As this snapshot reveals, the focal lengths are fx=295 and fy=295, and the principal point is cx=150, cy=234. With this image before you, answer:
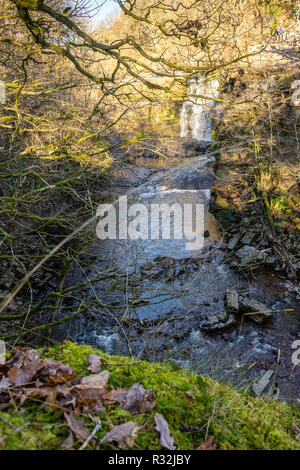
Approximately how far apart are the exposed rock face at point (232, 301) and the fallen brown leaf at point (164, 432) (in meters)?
6.01

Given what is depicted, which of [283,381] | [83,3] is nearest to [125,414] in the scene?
[83,3]

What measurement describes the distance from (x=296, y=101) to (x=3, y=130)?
27.7 ft

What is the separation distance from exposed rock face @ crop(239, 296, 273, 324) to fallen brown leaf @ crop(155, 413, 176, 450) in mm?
6005

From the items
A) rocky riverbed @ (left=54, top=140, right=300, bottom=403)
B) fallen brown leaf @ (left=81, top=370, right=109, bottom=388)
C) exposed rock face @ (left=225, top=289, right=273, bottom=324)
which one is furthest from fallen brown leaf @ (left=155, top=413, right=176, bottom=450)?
exposed rock face @ (left=225, top=289, right=273, bottom=324)

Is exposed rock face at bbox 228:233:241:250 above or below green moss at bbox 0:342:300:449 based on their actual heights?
below

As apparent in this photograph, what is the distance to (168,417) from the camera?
113 centimetres

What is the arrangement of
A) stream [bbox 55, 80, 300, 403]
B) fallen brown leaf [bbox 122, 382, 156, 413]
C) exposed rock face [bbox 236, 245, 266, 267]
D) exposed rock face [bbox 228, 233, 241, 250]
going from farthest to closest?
1. exposed rock face [bbox 228, 233, 241, 250]
2. exposed rock face [bbox 236, 245, 266, 267]
3. stream [bbox 55, 80, 300, 403]
4. fallen brown leaf [bbox 122, 382, 156, 413]

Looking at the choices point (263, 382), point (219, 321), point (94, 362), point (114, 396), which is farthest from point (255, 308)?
point (114, 396)

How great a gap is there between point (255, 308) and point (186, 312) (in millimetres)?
1640

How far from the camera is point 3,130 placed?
255 inches

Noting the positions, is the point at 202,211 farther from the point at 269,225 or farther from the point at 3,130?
the point at 3,130

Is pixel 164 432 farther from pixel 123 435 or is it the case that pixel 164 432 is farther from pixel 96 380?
pixel 96 380

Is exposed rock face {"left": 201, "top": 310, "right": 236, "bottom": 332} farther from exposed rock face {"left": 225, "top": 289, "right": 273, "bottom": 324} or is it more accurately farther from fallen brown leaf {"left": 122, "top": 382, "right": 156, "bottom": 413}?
fallen brown leaf {"left": 122, "top": 382, "right": 156, "bottom": 413}

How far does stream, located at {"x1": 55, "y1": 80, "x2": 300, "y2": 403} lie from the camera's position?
494 cm
